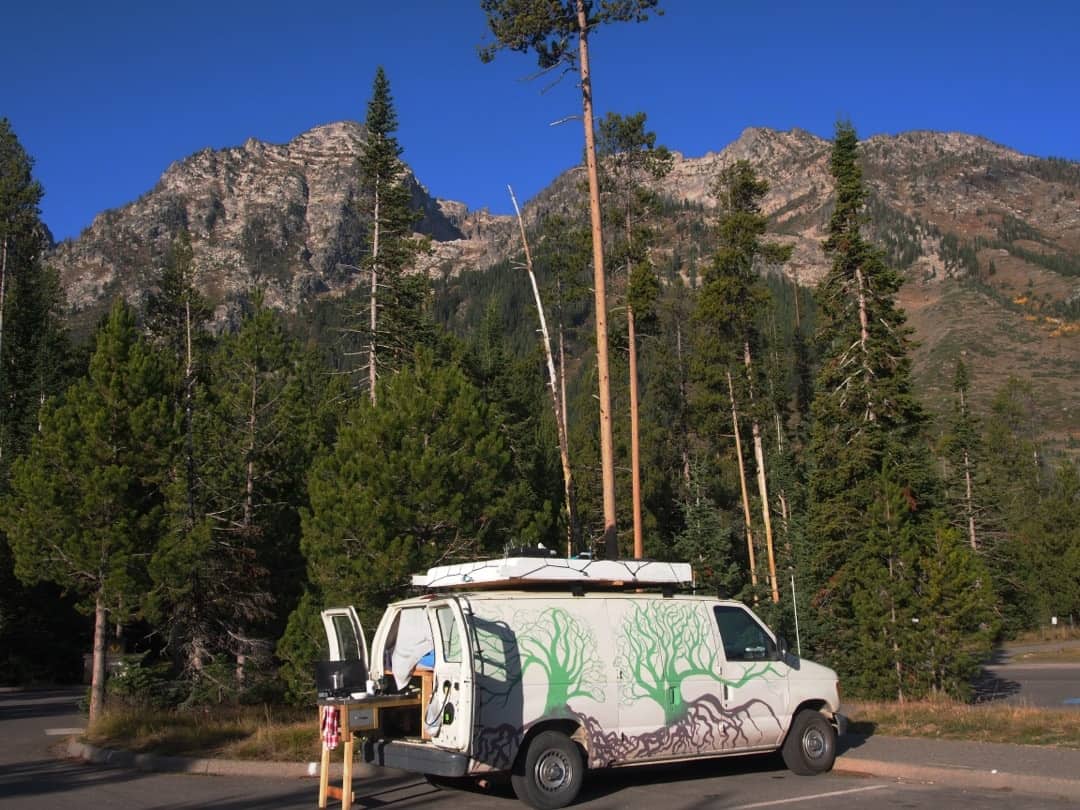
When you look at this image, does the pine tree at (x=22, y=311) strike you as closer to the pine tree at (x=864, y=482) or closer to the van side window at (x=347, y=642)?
the pine tree at (x=864, y=482)

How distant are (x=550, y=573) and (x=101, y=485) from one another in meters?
10.7

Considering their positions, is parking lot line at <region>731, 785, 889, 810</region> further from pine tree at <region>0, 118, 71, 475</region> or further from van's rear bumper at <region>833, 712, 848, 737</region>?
pine tree at <region>0, 118, 71, 475</region>

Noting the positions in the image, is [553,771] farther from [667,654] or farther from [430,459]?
[430,459]

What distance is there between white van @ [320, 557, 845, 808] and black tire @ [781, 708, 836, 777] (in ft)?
0.05

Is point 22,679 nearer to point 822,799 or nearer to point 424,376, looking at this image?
point 424,376

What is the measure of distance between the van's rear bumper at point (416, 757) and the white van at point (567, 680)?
0.01m

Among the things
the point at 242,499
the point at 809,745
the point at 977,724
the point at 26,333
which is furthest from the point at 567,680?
the point at 26,333

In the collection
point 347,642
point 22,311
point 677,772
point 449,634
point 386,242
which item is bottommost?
point 677,772

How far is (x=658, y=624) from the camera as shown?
10508 millimetres

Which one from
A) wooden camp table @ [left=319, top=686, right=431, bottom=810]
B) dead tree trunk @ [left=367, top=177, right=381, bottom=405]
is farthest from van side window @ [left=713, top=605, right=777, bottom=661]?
dead tree trunk @ [left=367, top=177, right=381, bottom=405]

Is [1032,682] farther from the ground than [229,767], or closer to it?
closer to it

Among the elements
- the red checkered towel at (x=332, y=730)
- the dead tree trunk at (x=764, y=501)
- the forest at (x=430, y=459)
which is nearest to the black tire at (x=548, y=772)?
the red checkered towel at (x=332, y=730)

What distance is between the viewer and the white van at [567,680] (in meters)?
9.17

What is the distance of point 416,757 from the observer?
9109mm
